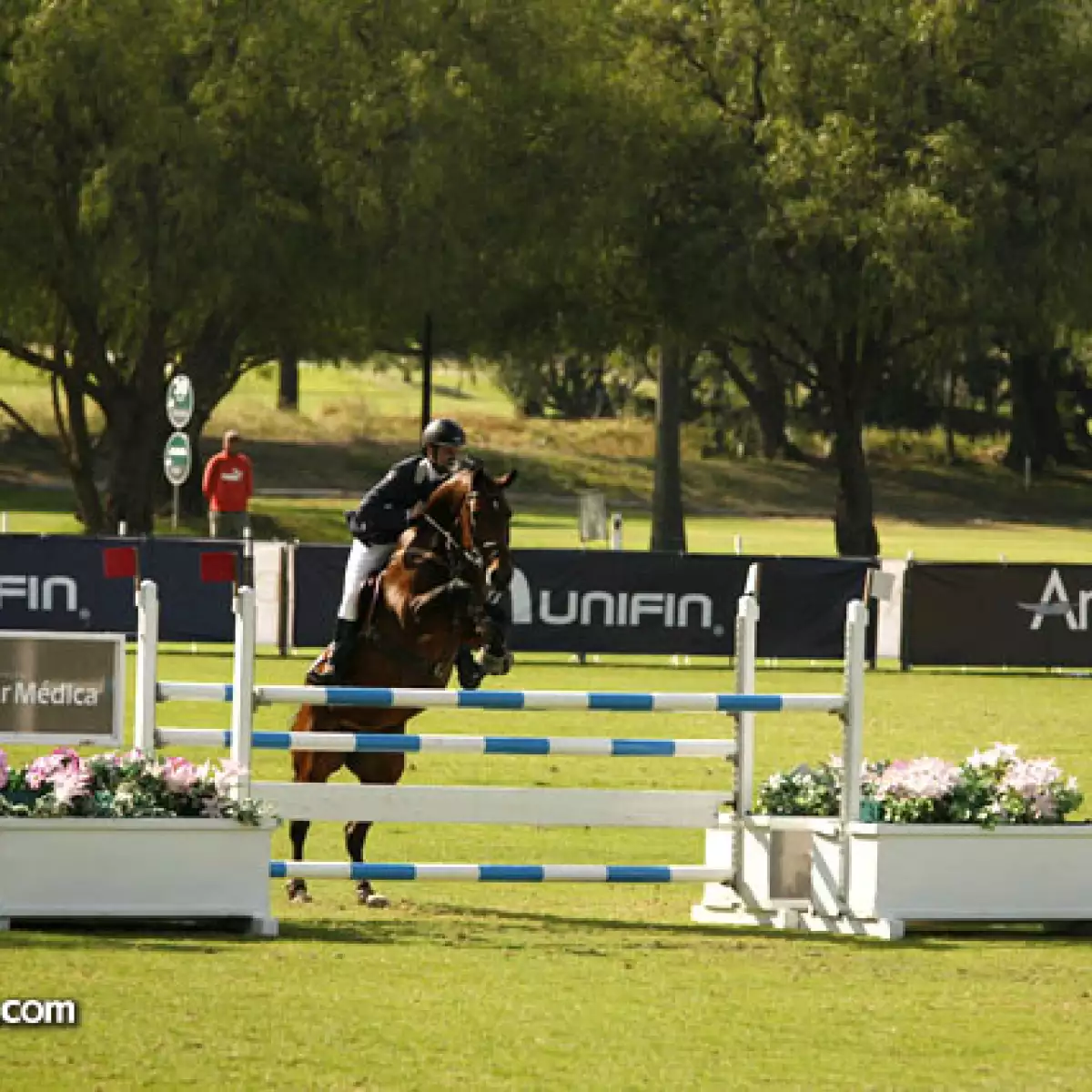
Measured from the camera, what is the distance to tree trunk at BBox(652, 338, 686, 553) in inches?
1927

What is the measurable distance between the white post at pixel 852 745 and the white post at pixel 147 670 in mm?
3006

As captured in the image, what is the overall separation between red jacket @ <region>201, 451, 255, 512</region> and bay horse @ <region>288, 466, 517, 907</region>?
75.2 feet

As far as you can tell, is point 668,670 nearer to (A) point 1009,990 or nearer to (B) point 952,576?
(B) point 952,576

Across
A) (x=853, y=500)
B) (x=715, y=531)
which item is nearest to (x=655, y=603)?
(x=853, y=500)

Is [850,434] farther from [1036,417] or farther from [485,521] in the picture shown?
[485,521]

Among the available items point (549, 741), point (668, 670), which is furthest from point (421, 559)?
point (668, 670)

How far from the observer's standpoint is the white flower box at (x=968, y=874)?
1105cm

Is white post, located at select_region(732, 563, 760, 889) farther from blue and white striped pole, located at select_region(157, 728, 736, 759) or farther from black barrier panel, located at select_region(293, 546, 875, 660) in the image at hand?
black barrier panel, located at select_region(293, 546, 875, 660)

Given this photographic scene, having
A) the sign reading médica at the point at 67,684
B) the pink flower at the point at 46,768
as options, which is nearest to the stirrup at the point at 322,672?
the sign reading médica at the point at 67,684

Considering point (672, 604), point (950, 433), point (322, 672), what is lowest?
point (672, 604)

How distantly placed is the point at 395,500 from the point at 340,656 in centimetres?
93

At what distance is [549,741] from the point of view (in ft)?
36.5

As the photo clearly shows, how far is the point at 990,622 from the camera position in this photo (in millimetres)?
29141

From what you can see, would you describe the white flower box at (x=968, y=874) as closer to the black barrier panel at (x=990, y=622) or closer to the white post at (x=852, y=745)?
the white post at (x=852, y=745)
